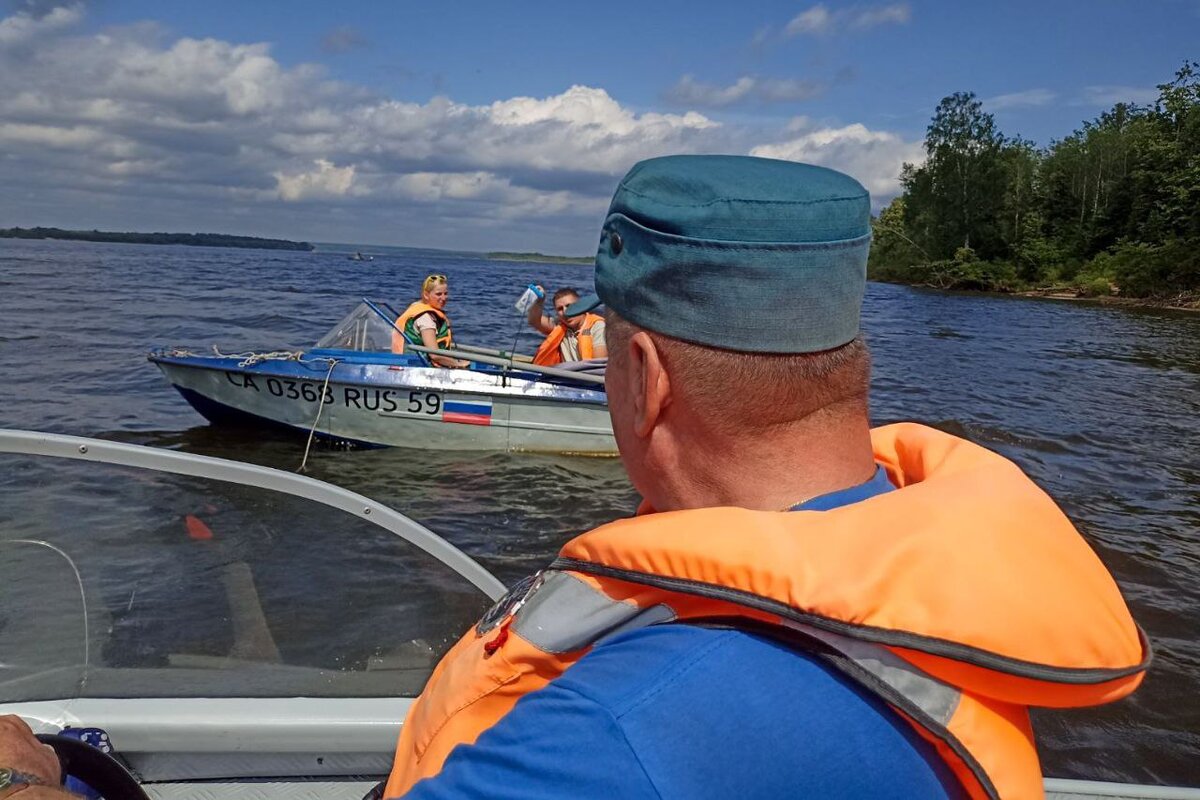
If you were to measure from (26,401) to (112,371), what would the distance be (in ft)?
8.72

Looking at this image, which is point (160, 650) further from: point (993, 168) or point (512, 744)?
point (993, 168)

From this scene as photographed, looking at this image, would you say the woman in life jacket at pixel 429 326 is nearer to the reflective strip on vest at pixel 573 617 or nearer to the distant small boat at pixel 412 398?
the distant small boat at pixel 412 398

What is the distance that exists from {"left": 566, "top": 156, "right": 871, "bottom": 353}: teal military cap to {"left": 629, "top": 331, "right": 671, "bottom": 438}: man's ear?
0.11 feet

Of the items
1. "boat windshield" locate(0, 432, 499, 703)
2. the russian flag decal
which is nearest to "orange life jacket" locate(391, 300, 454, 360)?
the russian flag decal

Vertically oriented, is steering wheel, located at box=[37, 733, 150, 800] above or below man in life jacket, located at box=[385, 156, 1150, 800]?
below

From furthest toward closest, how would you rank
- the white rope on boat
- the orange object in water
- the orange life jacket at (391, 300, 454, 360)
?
the orange life jacket at (391, 300, 454, 360), the white rope on boat, the orange object in water

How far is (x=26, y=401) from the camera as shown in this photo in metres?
13.5

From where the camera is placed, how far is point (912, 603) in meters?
1.10

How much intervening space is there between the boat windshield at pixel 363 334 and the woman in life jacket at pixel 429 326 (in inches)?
5.9

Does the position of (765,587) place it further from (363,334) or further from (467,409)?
(363,334)

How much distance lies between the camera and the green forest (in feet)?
169

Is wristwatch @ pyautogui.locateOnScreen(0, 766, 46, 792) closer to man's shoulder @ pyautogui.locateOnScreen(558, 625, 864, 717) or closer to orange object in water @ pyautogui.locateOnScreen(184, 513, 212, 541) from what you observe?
orange object in water @ pyautogui.locateOnScreen(184, 513, 212, 541)

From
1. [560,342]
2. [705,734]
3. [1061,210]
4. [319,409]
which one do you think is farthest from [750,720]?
[1061,210]

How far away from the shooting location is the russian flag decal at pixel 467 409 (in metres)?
10.6
